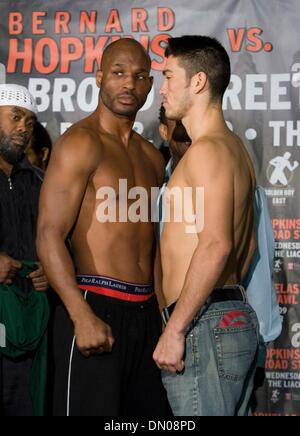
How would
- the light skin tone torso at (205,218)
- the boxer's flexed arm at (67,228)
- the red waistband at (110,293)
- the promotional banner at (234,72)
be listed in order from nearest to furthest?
the light skin tone torso at (205,218)
the boxer's flexed arm at (67,228)
the red waistband at (110,293)
the promotional banner at (234,72)

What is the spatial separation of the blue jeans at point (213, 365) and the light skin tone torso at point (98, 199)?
481mm

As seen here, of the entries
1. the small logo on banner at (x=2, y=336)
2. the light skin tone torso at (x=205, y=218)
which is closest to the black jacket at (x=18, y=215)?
the small logo on banner at (x=2, y=336)

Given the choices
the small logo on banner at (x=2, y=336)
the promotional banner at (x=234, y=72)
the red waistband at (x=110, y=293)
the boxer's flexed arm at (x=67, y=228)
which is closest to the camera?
the boxer's flexed arm at (x=67, y=228)

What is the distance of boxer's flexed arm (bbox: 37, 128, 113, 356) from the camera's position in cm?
329

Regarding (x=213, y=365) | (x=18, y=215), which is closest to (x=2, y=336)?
(x=18, y=215)

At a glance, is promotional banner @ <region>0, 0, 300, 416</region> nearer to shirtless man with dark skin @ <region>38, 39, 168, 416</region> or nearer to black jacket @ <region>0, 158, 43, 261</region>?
black jacket @ <region>0, 158, 43, 261</region>

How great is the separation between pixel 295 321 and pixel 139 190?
132 centimetres

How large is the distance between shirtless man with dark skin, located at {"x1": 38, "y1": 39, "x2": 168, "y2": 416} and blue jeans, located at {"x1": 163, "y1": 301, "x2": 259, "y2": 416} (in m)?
0.45

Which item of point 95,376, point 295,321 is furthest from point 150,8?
point 95,376

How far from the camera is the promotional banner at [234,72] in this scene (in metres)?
4.38

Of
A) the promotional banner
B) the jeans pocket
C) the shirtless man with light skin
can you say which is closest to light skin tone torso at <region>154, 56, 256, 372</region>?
the shirtless man with light skin

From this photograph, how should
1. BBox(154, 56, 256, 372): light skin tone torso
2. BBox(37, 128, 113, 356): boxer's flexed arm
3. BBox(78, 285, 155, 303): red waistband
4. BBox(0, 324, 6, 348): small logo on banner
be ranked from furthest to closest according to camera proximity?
BBox(0, 324, 6, 348): small logo on banner
BBox(78, 285, 155, 303): red waistband
BBox(37, 128, 113, 356): boxer's flexed arm
BBox(154, 56, 256, 372): light skin tone torso

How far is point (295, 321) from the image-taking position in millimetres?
4426

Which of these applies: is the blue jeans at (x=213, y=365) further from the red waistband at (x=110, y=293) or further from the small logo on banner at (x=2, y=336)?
the small logo on banner at (x=2, y=336)
